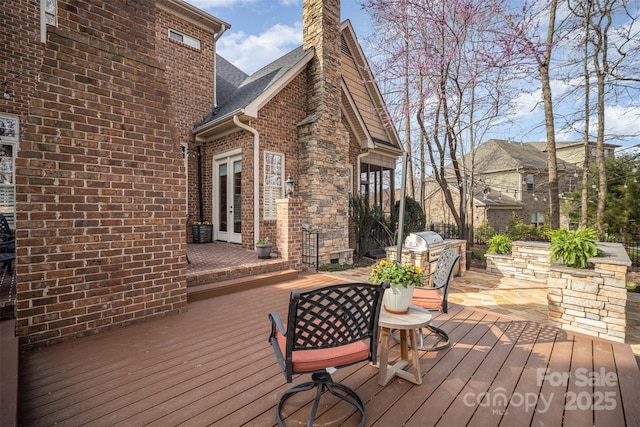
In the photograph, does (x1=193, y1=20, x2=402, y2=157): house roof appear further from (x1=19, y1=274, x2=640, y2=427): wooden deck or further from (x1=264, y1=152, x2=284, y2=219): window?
(x1=19, y1=274, x2=640, y2=427): wooden deck

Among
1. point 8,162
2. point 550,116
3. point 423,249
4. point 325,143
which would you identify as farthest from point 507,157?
point 8,162

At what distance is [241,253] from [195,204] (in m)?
2.79

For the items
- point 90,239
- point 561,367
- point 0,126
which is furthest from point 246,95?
point 561,367

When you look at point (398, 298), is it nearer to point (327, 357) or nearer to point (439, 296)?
point (327, 357)

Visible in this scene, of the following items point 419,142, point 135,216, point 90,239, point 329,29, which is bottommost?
point 90,239

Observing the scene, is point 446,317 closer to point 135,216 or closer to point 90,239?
point 135,216

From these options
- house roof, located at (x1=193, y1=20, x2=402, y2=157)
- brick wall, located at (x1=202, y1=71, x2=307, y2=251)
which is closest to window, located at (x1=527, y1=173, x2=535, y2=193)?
house roof, located at (x1=193, y1=20, x2=402, y2=157)

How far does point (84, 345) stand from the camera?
2926mm

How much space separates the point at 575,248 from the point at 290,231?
4626 millimetres

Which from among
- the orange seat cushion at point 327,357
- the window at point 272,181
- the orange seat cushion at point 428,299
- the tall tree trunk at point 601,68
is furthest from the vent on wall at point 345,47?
the orange seat cushion at point 327,357

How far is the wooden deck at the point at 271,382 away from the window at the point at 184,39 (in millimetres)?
8724

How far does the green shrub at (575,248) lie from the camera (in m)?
3.81

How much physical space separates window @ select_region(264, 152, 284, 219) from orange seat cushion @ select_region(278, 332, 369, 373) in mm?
5480

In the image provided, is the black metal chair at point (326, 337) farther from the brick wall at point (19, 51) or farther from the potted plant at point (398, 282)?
the brick wall at point (19, 51)
